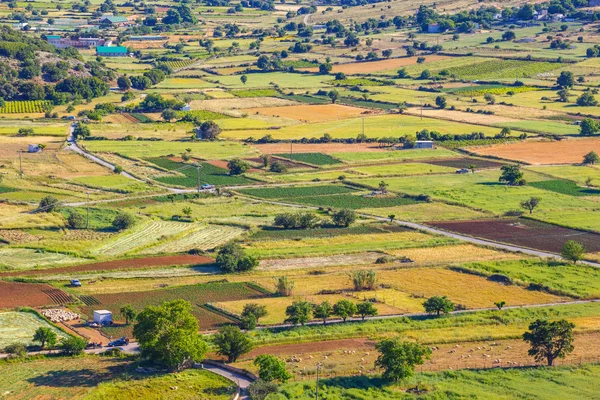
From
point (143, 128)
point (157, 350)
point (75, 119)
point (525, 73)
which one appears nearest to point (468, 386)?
point (157, 350)

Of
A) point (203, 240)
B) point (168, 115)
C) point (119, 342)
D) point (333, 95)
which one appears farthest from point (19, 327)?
point (333, 95)

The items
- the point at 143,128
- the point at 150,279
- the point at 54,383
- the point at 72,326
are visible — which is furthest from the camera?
the point at 143,128

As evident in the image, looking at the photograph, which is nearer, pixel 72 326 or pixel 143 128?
pixel 72 326

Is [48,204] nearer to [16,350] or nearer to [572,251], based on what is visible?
[16,350]

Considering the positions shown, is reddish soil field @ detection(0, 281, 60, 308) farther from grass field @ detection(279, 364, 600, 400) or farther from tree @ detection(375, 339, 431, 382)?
tree @ detection(375, 339, 431, 382)

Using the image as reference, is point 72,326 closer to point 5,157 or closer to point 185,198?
point 185,198

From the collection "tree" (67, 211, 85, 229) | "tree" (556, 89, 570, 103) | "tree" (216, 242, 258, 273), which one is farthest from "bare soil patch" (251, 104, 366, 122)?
"tree" (216, 242, 258, 273)
